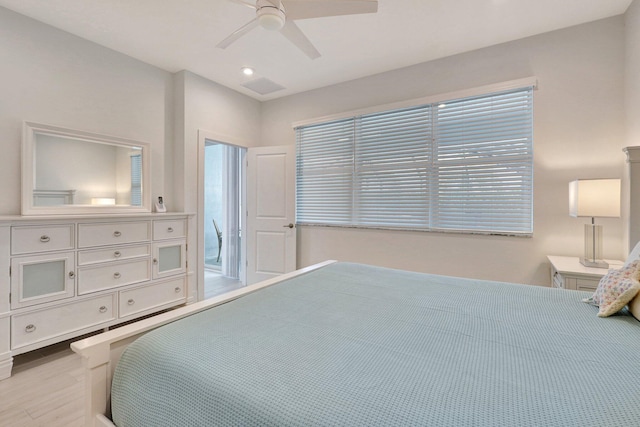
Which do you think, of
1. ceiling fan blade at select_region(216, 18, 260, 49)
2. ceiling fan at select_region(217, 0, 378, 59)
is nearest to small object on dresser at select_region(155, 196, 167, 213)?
ceiling fan blade at select_region(216, 18, 260, 49)

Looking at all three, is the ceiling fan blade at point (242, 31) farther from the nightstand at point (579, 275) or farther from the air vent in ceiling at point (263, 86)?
the nightstand at point (579, 275)

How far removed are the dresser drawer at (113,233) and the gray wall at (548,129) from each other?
99.0 inches

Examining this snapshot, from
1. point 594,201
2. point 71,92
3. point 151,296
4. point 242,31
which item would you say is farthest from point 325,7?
point 151,296

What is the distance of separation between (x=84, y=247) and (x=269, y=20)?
2250 millimetres

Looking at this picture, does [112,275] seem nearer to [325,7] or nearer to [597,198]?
[325,7]

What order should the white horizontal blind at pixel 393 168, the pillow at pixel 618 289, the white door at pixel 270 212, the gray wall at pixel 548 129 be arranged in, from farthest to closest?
the white door at pixel 270 212
the white horizontal blind at pixel 393 168
the gray wall at pixel 548 129
the pillow at pixel 618 289

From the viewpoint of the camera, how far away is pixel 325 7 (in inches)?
65.7

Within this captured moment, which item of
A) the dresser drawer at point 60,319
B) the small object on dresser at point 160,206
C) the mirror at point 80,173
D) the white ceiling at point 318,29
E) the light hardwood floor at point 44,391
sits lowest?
the light hardwood floor at point 44,391

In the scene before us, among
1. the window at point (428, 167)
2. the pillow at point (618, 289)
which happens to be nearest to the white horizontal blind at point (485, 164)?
the window at point (428, 167)

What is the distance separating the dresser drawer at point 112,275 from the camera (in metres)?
2.42

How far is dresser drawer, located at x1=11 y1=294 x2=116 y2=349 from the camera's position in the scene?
2.09 meters

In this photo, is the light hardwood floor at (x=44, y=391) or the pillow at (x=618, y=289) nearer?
the pillow at (x=618, y=289)

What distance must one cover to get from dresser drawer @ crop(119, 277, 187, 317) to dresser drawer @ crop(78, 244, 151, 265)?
317mm

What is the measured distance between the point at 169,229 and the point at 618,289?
10.9 ft
